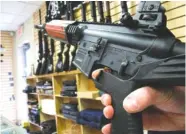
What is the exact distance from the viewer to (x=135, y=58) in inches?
25.3

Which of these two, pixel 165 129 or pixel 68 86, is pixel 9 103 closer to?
pixel 68 86

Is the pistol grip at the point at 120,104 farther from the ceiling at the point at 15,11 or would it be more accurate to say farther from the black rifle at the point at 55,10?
the ceiling at the point at 15,11

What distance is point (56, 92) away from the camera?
3086 mm

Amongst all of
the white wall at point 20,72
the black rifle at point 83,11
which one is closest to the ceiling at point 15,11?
the white wall at point 20,72

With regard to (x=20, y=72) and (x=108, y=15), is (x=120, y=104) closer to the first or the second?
(x=108, y=15)

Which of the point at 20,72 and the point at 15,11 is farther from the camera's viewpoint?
the point at 20,72

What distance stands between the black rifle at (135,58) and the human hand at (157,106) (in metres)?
0.03

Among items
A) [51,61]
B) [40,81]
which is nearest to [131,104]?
[51,61]

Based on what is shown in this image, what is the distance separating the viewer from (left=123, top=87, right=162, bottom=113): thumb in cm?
57

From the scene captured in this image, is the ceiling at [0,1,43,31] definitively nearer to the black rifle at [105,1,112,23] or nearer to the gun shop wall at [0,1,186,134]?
the gun shop wall at [0,1,186,134]

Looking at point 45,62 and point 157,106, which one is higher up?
point 45,62

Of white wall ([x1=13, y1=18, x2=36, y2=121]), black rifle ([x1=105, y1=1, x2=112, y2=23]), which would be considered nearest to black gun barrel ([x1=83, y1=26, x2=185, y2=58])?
black rifle ([x1=105, y1=1, x2=112, y2=23])

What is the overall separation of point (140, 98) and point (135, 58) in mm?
137

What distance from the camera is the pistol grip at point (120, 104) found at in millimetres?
624
